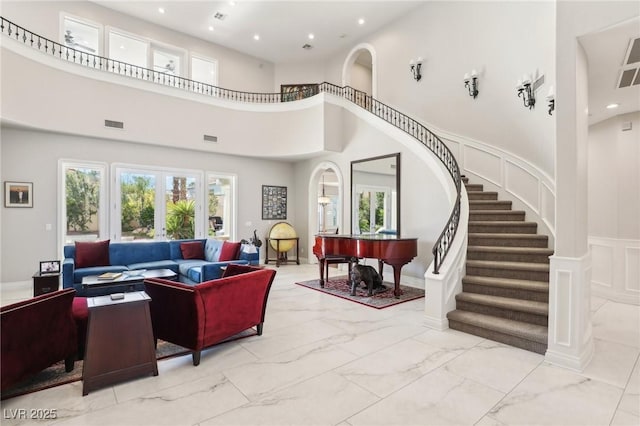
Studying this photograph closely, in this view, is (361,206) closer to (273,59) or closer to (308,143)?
(308,143)

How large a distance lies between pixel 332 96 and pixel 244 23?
3354 mm

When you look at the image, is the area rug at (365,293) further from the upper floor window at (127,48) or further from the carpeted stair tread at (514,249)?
the upper floor window at (127,48)

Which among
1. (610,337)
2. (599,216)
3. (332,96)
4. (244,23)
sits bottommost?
(610,337)

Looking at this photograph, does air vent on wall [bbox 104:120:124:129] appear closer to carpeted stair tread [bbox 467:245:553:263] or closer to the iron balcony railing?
the iron balcony railing

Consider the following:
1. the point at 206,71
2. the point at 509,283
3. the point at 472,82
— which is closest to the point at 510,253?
the point at 509,283

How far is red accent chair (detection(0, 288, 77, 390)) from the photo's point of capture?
2336mm

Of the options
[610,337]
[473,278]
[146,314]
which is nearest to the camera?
[146,314]

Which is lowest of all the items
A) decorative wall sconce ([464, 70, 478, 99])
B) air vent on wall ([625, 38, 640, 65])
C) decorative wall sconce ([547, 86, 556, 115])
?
air vent on wall ([625, 38, 640, 65])

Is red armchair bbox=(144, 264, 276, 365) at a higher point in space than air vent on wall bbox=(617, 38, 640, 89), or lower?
lower

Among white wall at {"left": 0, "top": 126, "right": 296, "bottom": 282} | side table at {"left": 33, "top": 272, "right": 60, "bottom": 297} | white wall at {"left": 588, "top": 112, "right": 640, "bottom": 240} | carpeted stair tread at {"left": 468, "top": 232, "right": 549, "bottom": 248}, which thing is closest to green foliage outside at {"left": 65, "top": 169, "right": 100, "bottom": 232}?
white wall at {"left": 0, "top": 126, "right": 296, "bottom": 282}

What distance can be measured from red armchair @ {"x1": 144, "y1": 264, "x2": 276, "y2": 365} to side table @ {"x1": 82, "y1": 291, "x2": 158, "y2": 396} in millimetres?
321

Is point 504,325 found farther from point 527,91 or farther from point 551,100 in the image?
point 527,91

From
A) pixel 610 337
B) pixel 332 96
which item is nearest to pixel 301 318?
pixel 610 337

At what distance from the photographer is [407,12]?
8.66 m
